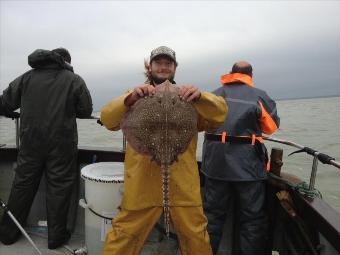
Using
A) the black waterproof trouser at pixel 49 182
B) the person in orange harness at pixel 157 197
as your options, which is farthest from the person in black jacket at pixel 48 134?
the person in orange harness at pixel 157 197

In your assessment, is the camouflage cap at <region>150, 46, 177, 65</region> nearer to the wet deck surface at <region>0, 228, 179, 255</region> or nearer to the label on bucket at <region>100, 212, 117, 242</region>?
the label on bucket at <region>100, 212, 117, 242</region>

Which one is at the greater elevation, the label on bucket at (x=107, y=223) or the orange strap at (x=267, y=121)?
the orange strap at (x=267, y=121)

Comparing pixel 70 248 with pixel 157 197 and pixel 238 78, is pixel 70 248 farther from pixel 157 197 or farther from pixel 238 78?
pixel 238 78

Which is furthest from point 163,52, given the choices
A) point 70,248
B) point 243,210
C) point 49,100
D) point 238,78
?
Answer: point 70,248

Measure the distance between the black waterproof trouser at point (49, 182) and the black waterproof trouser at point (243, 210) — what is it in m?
1.65

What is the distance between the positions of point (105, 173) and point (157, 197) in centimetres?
97

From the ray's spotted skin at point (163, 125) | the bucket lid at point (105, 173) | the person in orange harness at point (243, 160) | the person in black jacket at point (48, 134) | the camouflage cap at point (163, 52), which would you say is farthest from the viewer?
the person in black jacket at point (48, 134)

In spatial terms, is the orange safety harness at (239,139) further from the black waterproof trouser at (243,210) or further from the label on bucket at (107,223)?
the label on bucket at (107,223)

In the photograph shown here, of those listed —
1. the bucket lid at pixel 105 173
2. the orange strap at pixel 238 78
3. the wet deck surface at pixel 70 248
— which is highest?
the orange strap at pixel 238 78

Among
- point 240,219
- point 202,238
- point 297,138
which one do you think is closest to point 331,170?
point 297,138

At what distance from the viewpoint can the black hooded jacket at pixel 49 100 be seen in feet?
12.0

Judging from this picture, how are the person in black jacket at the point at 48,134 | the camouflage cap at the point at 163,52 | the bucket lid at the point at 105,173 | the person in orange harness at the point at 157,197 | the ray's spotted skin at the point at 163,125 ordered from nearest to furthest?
the ray's spotted skin at the point at 163,125, the person in orange harness at the point at 157,197, the camouflage cap at the point at 163,52, the bucket lid at the point at 105,173, the person in black jacket at the point at 48,134

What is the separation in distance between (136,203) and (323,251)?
1.77 metres

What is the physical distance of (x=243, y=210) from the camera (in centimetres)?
367
